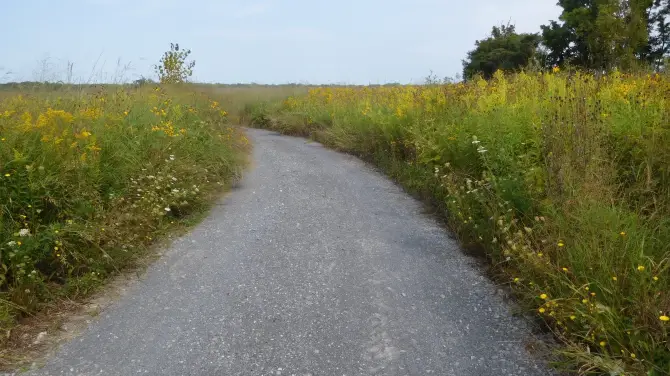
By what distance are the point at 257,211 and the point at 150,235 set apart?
5.36ft

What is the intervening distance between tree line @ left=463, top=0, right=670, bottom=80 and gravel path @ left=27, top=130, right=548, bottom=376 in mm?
13191

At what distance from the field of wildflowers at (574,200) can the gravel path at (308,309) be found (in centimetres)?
37

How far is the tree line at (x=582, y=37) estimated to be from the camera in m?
17.6

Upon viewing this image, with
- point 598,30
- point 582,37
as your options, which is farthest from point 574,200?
point 582,37

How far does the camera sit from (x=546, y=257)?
3773 mm

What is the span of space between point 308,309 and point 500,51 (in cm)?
2470

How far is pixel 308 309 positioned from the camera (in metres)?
4.03

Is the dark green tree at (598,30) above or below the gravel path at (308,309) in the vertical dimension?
above

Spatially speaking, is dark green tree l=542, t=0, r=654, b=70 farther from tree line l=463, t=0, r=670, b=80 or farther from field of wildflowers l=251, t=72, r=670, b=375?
field of wildflowers l=251, t=72, r=670, b=375

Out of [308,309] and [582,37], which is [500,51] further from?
[308,309]

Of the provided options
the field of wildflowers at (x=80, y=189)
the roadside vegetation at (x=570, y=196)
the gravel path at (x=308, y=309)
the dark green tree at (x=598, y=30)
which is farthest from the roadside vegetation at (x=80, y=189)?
the dark green tree at (x=598, y=30)

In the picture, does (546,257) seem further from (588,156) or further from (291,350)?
(291,350)

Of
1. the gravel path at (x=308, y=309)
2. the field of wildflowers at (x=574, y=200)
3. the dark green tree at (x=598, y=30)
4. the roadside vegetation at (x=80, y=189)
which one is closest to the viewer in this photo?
the field of wildflowers at (x=574, y=200)

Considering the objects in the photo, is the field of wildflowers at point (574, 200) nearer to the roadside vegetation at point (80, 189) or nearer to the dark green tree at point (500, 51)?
the roadside vegetation at point (80, 189)
